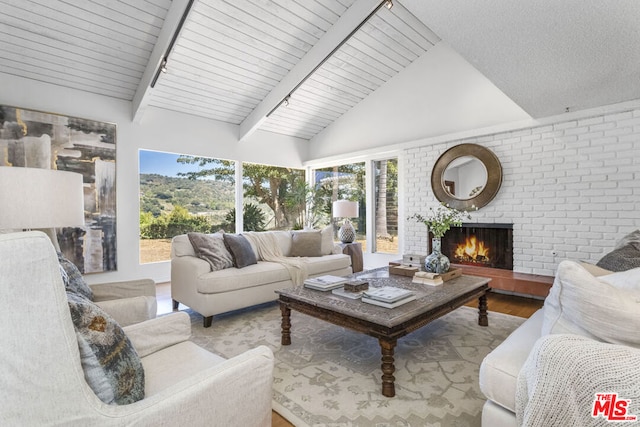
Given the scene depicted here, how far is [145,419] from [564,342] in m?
1.13

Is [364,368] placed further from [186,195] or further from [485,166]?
[186,195]

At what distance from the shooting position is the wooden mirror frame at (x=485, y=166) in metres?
4.22

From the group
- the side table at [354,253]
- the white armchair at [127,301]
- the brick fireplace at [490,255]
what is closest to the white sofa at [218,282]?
the white armchair at [127,301]

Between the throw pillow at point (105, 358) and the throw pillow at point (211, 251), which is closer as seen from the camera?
the throw pillow at point (105, 358)

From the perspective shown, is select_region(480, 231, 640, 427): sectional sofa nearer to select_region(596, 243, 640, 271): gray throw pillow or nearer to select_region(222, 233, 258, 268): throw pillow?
select_region(596, 243, 640, 271): gray throw pillow

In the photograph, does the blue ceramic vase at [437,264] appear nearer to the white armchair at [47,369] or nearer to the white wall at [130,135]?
the white armchair at [47,369]

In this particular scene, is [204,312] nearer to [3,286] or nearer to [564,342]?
[3,286]

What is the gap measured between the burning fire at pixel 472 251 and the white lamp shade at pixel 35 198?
14.6ft

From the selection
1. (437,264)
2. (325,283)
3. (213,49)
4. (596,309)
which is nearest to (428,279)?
(437,264)

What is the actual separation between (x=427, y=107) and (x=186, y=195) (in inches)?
165

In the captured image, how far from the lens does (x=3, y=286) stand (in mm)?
647

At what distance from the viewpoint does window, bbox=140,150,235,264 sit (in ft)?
16.1

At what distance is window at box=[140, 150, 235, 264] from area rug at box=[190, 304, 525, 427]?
8.02 feet

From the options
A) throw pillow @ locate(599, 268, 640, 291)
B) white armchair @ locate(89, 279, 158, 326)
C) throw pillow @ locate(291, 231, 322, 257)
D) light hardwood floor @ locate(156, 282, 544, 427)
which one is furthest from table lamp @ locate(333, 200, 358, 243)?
throw pillow @ locate(599, 268, 640, 291)
